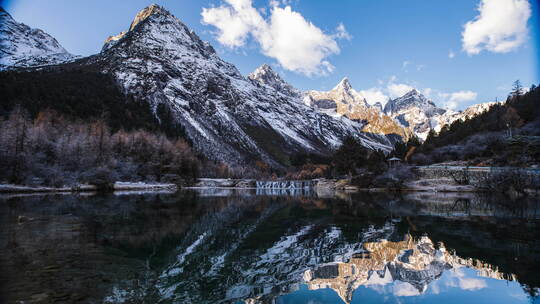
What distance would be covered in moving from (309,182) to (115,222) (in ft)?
375

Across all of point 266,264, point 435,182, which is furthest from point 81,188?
point 435,182

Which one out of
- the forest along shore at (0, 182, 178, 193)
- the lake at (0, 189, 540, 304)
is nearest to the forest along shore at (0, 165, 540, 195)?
the forest along shore at (0, 182, 178, 193)

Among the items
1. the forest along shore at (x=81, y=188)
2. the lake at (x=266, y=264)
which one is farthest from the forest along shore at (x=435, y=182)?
the lake at (x=266, y=264)

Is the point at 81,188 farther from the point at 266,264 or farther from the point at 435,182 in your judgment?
the point at 435,182

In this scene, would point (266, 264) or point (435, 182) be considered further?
point (435, 182)

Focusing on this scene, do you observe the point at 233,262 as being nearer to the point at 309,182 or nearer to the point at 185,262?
the point at 185,262

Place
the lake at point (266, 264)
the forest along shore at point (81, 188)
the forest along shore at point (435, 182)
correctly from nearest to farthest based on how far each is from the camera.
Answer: the lake at point (266, 264)
the forest along shore at point (435, 182)
the forest along shore at point (81, 188)

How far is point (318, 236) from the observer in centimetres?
1772

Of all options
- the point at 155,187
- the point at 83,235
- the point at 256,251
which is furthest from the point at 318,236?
the point at 155,187

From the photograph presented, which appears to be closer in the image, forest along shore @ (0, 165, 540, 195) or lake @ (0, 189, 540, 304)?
lake @ (0, 189, 540, 304)

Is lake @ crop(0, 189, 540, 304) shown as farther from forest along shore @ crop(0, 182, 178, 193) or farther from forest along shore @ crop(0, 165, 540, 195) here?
forest along shore @ crop(0, 182, 178, 193)

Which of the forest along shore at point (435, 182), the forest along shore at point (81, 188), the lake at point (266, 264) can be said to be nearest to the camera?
the lake at point (266, 264)

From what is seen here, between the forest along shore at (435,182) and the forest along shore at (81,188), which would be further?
the forest along shore at (81,188)

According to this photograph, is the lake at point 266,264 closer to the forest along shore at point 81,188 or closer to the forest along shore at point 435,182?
the forest along shore at point 435,182
